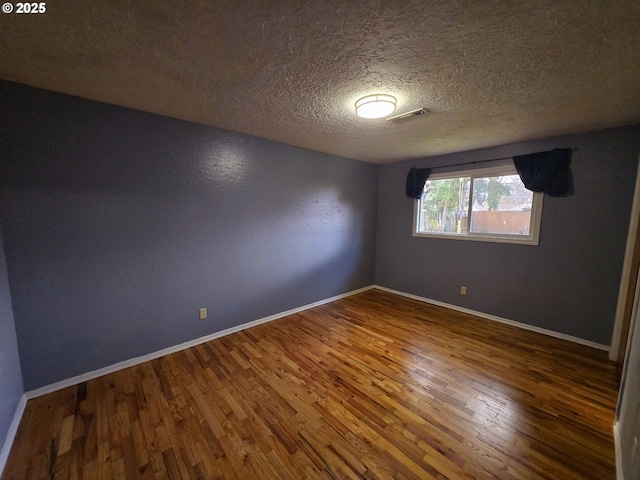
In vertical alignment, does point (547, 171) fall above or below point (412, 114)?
below

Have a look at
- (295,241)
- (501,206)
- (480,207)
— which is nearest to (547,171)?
(501,206)

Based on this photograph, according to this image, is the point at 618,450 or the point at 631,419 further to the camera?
the point at 618,450

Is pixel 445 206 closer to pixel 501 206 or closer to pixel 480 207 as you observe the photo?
pixel 480 207

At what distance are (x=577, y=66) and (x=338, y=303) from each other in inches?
134

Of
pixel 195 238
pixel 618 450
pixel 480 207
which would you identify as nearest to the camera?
pixel 618 450

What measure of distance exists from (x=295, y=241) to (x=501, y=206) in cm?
282

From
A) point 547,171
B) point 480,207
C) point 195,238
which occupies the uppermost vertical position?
point 547,171

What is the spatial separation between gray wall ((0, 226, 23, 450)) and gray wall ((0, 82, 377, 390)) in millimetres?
84

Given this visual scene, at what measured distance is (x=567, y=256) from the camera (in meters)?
2.67

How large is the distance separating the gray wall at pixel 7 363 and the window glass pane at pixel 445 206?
14.9 feet

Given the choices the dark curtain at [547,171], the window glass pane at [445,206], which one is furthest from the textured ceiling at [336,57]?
the window glass pane at [445,206]

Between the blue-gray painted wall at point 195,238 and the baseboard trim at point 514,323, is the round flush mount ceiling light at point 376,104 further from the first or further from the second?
the baseboard trim at point 514,323

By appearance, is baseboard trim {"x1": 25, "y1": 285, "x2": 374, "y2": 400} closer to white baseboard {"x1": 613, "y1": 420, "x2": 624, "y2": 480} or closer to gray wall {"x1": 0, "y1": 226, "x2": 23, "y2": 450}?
gray wall {"x1": 0, "y1": 226, "x2": 23, "y2": 450}

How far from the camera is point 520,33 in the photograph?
1.18 m
